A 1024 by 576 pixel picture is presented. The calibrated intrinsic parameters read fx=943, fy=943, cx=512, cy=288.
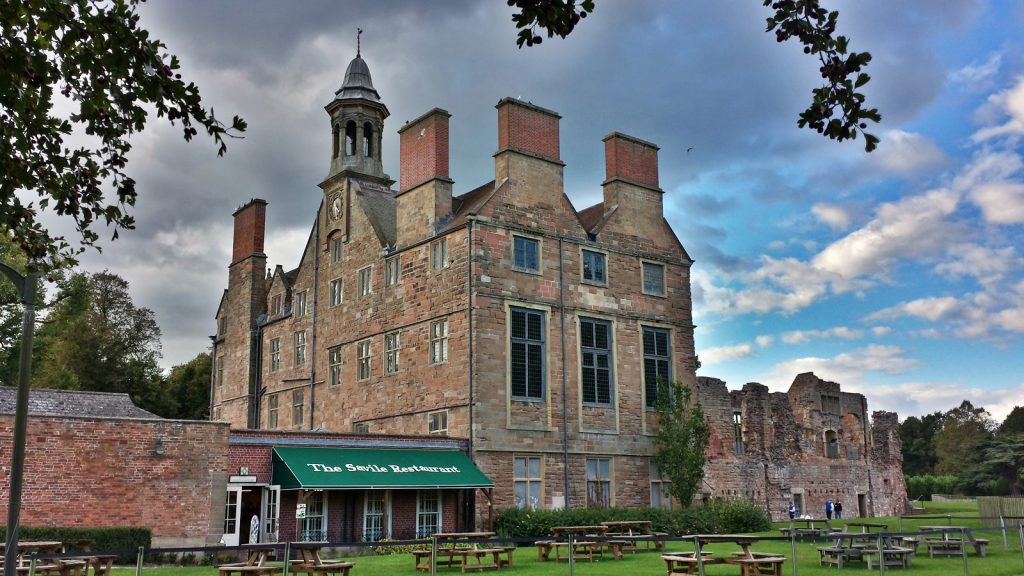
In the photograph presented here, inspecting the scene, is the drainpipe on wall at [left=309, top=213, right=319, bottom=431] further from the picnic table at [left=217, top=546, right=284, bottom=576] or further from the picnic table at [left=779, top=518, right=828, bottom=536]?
the picnic table at [left=217, top=546, right=284, bottom=576]

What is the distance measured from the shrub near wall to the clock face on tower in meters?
15.4

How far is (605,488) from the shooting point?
33.2 metres

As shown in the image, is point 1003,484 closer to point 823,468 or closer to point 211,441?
point 823,468

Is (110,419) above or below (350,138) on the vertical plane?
below

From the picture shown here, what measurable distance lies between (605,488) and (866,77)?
92.3ft

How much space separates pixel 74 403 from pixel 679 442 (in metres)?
20.2

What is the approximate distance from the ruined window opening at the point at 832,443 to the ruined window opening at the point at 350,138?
31.4m

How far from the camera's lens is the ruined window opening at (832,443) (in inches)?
2117

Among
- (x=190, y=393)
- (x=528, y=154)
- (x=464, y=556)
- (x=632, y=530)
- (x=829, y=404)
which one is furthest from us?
(x=190, y=393)

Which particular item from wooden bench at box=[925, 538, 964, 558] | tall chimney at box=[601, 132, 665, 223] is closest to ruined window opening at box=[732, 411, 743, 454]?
tall chimney at box=[601, 132, 665, 223]

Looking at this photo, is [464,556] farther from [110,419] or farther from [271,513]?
[110,419]

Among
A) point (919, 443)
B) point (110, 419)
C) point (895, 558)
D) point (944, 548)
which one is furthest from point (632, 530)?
point (919, 443)

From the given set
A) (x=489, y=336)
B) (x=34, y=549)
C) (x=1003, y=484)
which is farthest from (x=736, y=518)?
(x=1003, y=484)

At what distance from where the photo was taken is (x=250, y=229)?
147 feet
